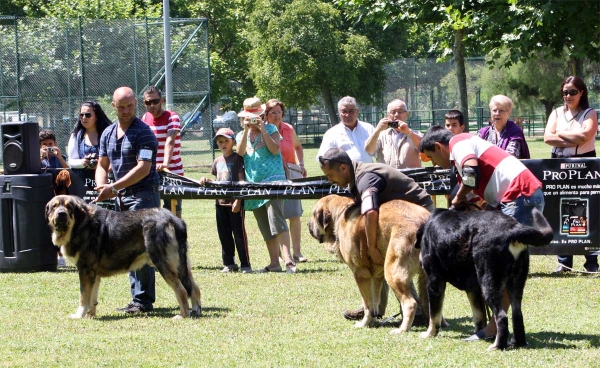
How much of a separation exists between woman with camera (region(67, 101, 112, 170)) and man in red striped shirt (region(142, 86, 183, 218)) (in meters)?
0.55

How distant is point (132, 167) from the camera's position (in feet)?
27.7

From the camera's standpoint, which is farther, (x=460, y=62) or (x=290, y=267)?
(x=460, y=62)

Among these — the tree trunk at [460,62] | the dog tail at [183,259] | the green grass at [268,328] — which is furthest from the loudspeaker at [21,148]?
the tree trunk at [460,62]

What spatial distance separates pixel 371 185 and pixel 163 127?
4458 millimetres

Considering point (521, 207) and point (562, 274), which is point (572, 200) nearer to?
point (562, 274)

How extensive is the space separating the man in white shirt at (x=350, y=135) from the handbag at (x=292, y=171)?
1199 millimetres

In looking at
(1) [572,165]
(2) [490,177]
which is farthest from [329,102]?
(2) [490,177]

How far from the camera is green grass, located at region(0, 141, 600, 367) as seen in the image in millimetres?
6328

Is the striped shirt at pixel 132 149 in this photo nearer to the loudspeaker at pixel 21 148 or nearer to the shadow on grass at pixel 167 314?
the shadow on grass at pixel 167 314

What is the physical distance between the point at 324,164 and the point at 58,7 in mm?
32056

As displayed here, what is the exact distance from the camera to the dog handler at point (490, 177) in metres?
6.71

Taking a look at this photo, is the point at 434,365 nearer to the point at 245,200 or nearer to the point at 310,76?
the point at 245,200

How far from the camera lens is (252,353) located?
6.55m

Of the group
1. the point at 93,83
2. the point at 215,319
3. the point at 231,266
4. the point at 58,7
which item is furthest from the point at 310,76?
the point at 215,319
